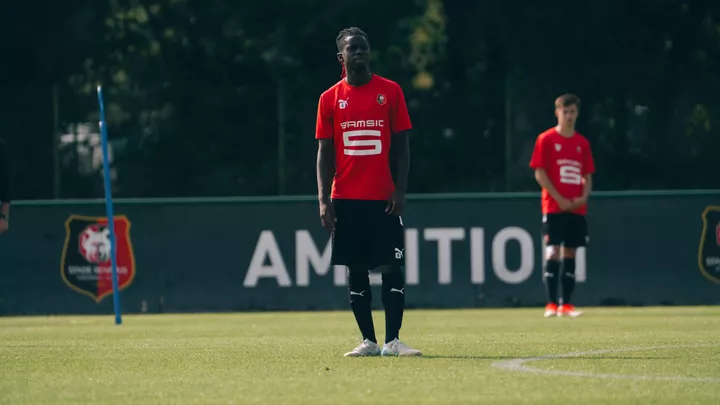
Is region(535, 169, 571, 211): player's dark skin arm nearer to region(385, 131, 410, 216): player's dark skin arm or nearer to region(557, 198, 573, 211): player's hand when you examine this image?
region(557, 198, 573, 211): player's hand

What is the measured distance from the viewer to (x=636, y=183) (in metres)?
19.6

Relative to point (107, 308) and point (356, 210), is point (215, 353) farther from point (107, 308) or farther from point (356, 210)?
point (107, 308)

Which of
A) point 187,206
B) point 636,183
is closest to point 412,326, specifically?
point 187,206

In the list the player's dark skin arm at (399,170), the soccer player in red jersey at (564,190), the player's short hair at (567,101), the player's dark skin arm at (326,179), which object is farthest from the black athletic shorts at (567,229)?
the player's dark skin arm at (326,179)

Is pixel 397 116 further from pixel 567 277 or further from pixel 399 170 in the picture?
pixel 567 277

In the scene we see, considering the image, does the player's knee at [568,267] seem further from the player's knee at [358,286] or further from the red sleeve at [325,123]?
the red sleeve at [325,123]

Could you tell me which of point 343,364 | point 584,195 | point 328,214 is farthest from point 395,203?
point 584,195

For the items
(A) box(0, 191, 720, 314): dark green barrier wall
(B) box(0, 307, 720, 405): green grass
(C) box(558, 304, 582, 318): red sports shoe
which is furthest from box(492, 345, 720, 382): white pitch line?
(A) box(0, 191, 720, 314): dark green barrier wall

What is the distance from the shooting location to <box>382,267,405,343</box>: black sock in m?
8.55

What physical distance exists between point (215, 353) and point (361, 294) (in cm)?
106

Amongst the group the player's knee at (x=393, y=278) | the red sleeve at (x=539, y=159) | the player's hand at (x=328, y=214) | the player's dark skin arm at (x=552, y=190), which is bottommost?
the player's knee at (x=393, y=278)

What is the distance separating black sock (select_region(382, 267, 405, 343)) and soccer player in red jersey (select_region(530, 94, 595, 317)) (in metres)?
5.48

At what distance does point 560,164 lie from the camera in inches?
548

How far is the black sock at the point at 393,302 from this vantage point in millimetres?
8547
